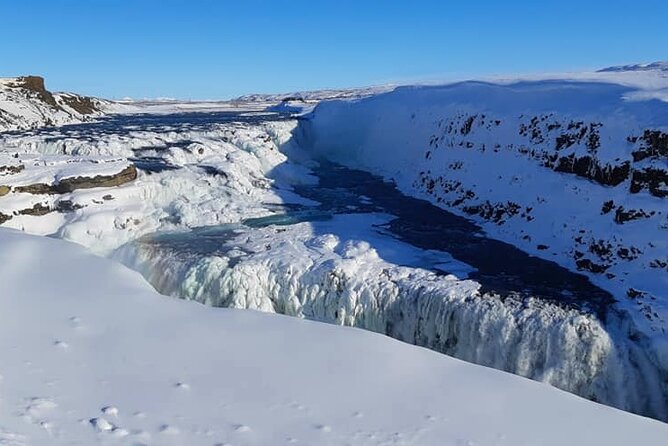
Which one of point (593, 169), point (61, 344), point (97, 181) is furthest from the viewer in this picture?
point (97, 181)

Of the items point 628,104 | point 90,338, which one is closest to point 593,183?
point 628,104

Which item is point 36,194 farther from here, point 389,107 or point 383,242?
point 389,107

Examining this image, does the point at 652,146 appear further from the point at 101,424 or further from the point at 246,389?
the point at 101,424

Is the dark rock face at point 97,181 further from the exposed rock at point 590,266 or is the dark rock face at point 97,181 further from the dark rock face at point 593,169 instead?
the exposed rock at point 590,266

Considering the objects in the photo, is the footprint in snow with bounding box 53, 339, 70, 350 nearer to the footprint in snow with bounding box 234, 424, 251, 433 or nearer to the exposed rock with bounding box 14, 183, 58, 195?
the footprint in snow with bounding box 234, 424, 251, 433

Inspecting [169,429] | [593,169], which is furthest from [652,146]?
[169,429]
